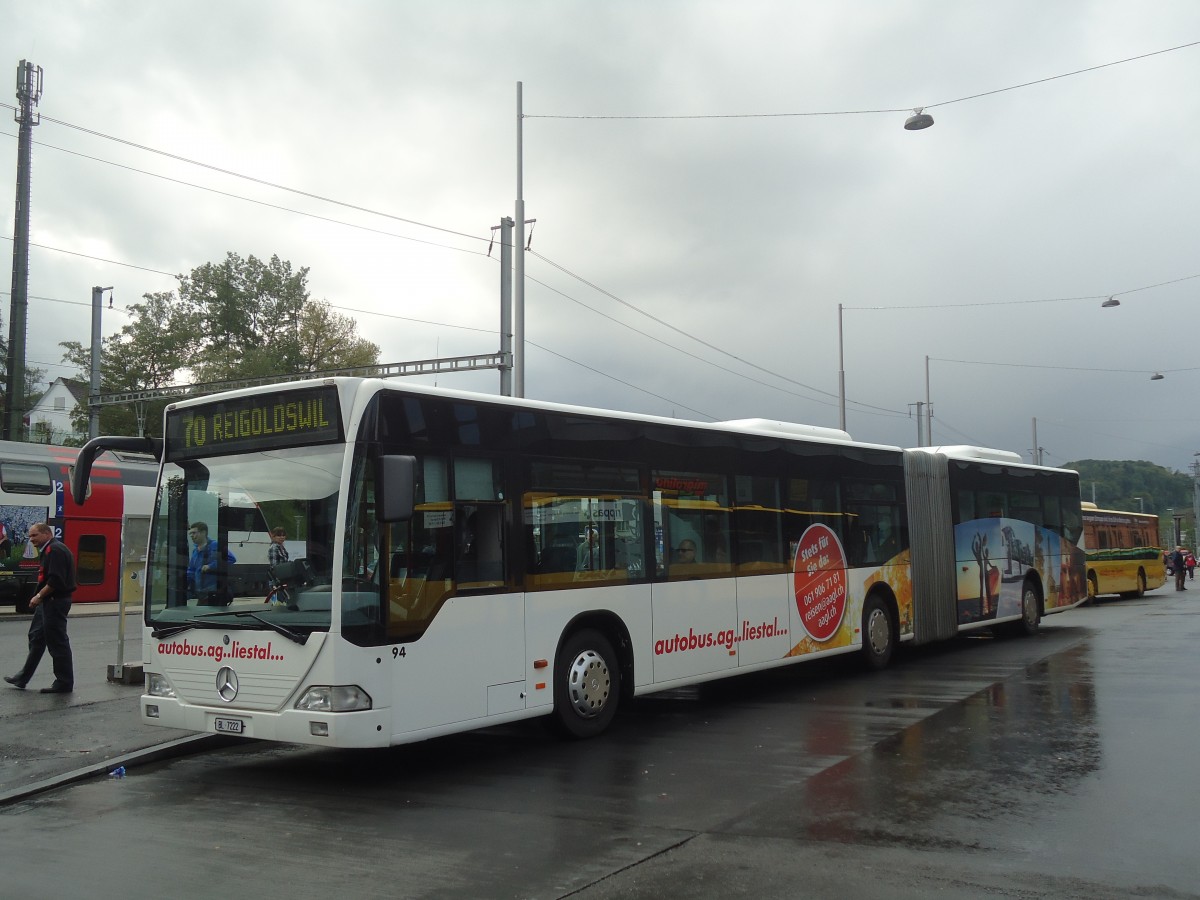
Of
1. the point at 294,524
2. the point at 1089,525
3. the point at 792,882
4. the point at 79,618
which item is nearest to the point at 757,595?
the point at 294,524

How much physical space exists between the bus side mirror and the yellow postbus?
92.2ft

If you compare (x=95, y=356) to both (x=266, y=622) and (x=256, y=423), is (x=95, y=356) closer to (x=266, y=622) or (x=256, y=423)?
(x=256, y=423)

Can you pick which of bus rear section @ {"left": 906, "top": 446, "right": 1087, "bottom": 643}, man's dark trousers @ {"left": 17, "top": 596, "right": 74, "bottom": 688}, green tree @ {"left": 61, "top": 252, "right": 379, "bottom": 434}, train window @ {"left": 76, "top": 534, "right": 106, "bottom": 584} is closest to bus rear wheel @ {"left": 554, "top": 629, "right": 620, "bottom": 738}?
man's dark trousers @ {"left": 17, "top": 596, "right": 74, "bottom": 688}

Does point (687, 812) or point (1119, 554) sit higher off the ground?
point (1119, 554)

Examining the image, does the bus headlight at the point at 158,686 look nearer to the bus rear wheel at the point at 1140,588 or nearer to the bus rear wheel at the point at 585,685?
the bus rear wheel at the point at 585,685

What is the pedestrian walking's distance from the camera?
12070 millimetres

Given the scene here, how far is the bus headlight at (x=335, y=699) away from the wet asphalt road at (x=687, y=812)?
0.68 metres

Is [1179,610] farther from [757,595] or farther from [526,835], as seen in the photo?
[526,835]

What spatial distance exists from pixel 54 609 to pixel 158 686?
424 cm

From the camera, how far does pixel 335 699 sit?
25.0 feet

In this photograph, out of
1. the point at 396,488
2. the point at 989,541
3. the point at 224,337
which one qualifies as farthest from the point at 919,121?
the point at 224,337

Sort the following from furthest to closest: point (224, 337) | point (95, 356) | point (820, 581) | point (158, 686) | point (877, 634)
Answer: point (224, 337) < point (95, 356) < point (877, 634) < point (820, 581) < point (158, 686)

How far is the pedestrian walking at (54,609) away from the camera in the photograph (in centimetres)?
1207

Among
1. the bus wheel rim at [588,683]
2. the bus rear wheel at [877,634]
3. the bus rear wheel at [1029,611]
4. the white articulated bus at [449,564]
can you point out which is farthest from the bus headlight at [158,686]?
the bus rear wheel at [1029,611]
